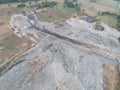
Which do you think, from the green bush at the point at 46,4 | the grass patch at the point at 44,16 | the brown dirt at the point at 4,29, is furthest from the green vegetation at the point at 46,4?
the brown dirt at the point at 4,29

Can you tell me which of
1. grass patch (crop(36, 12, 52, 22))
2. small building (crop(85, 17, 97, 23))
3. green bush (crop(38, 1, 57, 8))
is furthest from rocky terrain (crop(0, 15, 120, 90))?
green bush (crop(38, 1, 57, 8))

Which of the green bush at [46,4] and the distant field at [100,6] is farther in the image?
the distant field at [100,6]

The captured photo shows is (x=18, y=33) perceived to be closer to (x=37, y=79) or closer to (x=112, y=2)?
(x=37, y=79)

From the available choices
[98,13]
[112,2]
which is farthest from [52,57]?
[112,2]

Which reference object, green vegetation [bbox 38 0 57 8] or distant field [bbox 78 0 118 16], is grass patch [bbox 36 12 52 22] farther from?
distant field [bbox 78 0 118 16]

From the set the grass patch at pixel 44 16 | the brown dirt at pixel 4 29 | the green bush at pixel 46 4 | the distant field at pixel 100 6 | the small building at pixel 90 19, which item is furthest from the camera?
the distant field at pixel 100 6

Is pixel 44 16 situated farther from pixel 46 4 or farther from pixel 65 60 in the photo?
pixel 65 60

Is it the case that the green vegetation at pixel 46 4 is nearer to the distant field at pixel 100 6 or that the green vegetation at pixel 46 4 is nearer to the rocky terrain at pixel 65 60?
the distant field at pixel 100 6

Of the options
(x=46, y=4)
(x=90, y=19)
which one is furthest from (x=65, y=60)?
(x=46, y=4)
